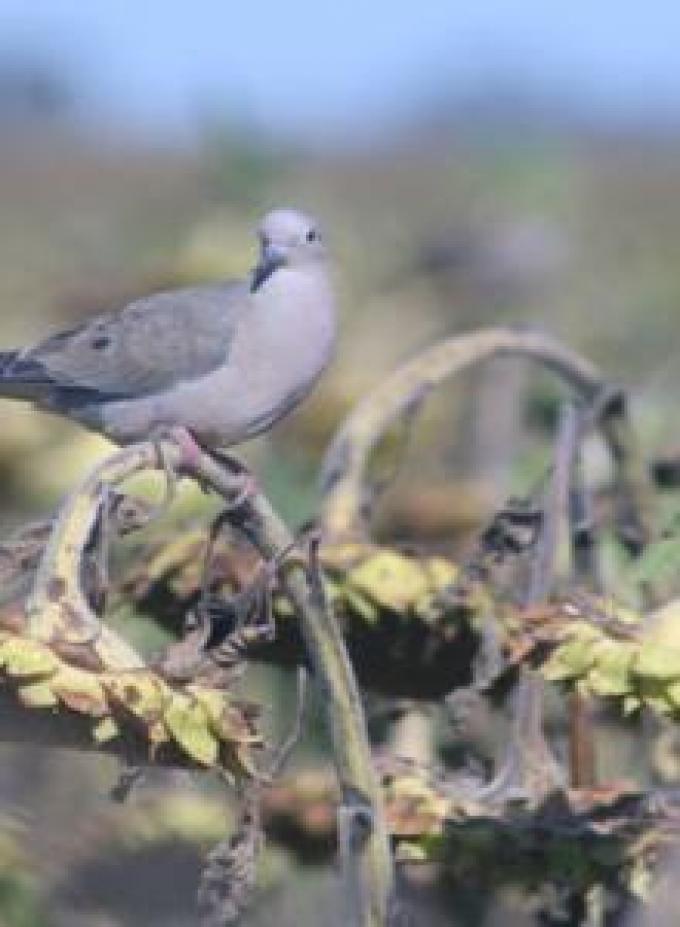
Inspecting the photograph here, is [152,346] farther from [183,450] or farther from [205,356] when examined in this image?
[183,450]

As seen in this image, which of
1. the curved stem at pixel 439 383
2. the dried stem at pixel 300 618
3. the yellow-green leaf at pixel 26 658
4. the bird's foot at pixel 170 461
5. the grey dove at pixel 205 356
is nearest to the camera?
the yellow-green leaf at pixel 26 658

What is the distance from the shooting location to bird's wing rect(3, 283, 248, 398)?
12.8 feet

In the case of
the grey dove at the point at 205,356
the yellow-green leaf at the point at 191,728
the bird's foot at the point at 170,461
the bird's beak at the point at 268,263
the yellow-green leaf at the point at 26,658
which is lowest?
the yellow-green leaf at the point at 191,728

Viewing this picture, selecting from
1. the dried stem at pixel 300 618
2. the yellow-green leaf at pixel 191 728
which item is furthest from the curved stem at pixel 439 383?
the yellow-green leaf at pixel 191 728

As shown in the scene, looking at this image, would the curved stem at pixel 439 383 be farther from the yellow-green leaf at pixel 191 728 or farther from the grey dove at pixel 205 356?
the yellow-green leaf at pixel 191 728

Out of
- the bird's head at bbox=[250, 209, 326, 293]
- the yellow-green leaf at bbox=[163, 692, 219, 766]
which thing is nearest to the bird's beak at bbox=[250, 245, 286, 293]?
the bird's head at bbox=[250, 209, 326, 293]

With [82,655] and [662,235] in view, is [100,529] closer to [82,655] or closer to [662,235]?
[82,655]

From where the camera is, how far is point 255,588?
2.67 meters

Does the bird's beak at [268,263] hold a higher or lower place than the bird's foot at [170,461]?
higher

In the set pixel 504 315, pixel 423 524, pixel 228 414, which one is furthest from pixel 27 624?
pixel 504 315

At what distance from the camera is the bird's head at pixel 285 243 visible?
13.1ft

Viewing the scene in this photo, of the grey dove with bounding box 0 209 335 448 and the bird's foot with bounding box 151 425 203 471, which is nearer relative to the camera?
the bird's foot with bounding box 151 425 203 471

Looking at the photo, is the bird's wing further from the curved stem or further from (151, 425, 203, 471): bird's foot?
(151, 425, 203, 471): bird's foot

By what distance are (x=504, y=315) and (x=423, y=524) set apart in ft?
11.9
